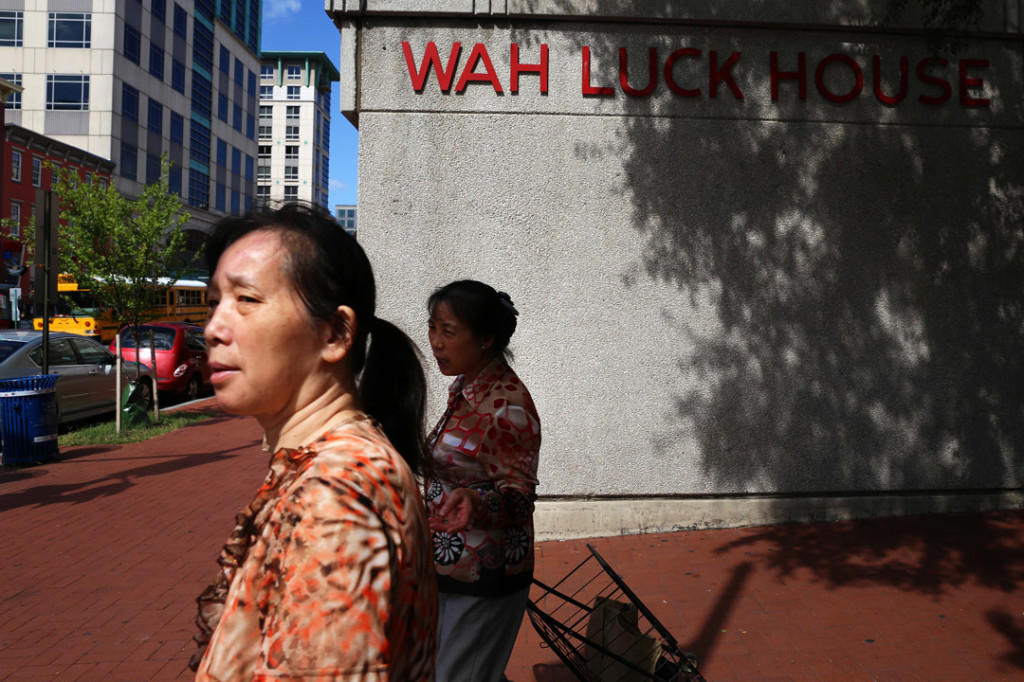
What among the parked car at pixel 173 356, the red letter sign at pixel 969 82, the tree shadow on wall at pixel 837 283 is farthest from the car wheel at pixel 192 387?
the red letter sign at pixel 969 82

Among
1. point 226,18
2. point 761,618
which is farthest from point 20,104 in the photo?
point 761,618

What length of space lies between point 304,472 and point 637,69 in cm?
600

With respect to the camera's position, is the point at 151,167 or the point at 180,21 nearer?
the point at 151,167

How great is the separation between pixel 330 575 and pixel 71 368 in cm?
1368

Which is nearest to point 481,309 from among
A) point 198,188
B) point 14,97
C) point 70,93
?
point 70,93

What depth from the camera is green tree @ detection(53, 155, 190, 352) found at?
12.8 m

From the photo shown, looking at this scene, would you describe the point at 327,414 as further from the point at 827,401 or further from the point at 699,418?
the point at 827,401

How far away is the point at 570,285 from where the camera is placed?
648cm

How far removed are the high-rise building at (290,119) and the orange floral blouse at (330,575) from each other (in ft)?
343

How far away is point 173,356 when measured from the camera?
16.3 meters

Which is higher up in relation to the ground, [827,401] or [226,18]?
[226,18]

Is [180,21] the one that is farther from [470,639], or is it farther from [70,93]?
[470,639]

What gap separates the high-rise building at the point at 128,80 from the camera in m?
51.4

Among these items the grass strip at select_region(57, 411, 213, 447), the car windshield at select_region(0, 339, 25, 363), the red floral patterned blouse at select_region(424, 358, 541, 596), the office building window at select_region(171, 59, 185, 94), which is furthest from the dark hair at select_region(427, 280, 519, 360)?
the office building window at select_region(171, 59, 185, 94)
